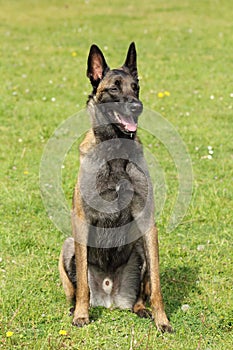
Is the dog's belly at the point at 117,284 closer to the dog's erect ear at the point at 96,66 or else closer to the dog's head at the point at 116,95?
the dog's head at the point at 116,95

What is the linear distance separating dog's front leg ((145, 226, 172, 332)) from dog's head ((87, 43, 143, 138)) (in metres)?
0.83

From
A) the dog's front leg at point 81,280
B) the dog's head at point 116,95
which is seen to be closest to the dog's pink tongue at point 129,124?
the dog's head at point 116,95

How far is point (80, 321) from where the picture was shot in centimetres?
445

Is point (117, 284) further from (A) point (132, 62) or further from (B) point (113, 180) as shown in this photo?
(A) point (132, 62)

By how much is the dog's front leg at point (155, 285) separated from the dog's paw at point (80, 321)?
50 centimetres

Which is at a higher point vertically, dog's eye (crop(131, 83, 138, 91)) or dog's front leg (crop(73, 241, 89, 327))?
dog's eye (crop(131, 83, 138, 91))

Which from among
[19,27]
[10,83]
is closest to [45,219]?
[10,83]

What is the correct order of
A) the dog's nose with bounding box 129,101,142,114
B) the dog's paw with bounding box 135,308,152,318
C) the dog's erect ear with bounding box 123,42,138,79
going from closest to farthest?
the dog's nose with bounding box 129,101,142,114 < the dog's paw with bounding box 135,308,152,318 < the dog's erect ear with bounding box 123,42,138,79

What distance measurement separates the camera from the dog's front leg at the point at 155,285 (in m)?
4.41

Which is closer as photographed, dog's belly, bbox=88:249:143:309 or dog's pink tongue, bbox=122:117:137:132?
dog's pink tongue, bbox=122:117:137:132

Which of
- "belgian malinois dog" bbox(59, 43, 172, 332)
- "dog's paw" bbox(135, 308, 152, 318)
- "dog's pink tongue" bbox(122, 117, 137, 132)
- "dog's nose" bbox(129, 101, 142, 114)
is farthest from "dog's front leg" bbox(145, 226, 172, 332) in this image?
"dog's nose" bbox(129, 101, 142, 114)

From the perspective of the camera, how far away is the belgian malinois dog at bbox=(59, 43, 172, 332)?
4.52 meters

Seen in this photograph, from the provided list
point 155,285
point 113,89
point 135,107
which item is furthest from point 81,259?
point 113,89

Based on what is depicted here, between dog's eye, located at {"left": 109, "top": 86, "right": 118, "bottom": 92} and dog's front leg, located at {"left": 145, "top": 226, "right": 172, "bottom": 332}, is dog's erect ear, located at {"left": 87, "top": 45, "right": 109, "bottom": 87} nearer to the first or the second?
dog's eye, located at {"left": 109, "top": 86, "right": 118, "bottom": 92}
